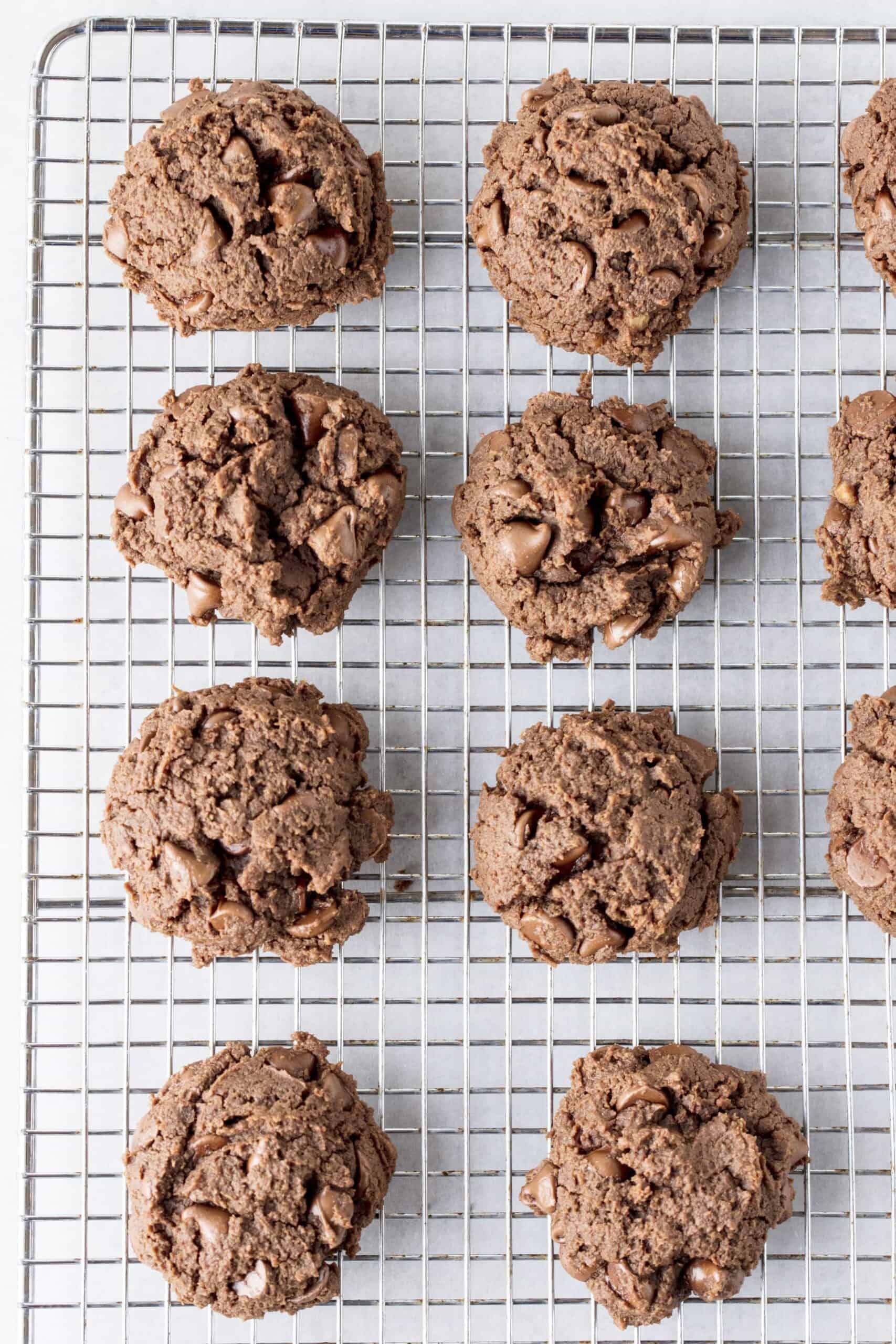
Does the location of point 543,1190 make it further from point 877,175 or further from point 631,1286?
point 877,175

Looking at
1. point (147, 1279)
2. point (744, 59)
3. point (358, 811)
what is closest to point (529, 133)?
point (744, 59)

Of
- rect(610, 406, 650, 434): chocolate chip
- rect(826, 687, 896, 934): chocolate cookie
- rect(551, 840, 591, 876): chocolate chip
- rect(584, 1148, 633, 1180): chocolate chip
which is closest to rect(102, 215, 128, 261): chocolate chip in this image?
rect(610, 406, 650, 434): chocolate chip

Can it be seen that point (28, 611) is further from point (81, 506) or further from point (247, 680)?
point (247, 680)

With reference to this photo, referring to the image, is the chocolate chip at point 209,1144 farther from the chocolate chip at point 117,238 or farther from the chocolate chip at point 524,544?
the chocolate chip at point 117,238

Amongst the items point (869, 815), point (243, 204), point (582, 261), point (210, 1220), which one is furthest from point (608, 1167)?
point (243, 204)

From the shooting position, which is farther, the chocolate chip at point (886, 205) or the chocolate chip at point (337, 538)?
the chocolate chip at point (886, 205)

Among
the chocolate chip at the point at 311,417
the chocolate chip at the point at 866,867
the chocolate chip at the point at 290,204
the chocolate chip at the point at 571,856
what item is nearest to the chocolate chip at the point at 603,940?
the chocolate chip at the point at 571,856
